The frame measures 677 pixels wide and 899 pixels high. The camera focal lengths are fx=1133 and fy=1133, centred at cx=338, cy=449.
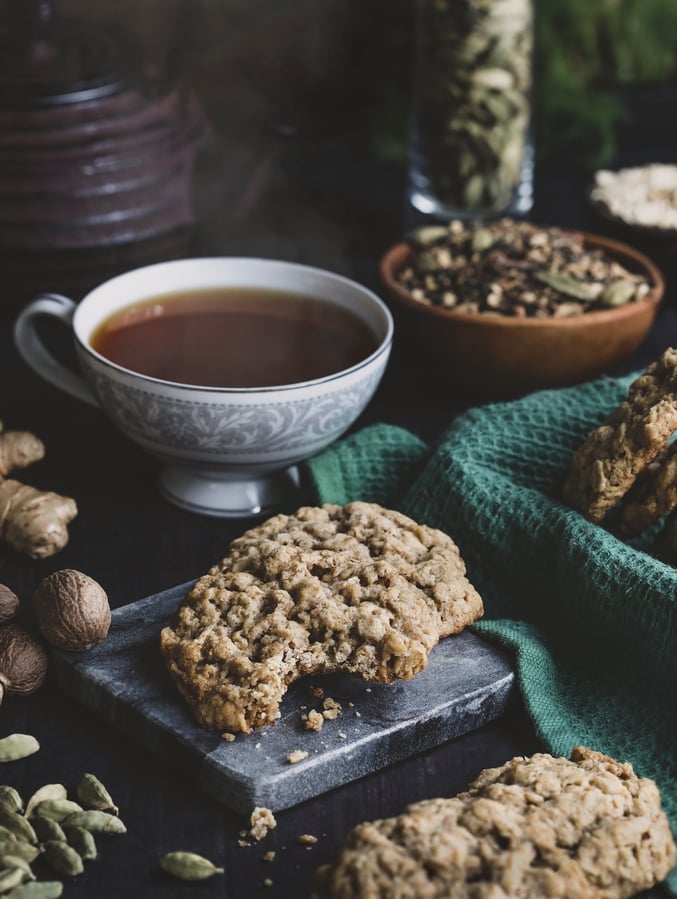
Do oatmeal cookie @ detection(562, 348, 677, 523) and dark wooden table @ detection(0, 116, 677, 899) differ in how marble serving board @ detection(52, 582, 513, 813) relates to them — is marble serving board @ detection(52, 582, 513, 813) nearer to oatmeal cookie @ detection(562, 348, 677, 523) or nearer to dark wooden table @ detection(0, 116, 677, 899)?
dark wooden table @ detection(0, 116, 677, 899)

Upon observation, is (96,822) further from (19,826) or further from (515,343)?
(515,343)

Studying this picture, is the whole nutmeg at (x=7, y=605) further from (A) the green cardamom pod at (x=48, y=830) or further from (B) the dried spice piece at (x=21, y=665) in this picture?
(A) the green cardamom pod at (x=48, y=830)

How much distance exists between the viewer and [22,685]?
4.15 ft

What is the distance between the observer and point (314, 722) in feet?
3.88

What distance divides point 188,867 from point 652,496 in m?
0.70

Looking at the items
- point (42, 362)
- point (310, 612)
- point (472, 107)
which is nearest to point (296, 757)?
point (310, 612)

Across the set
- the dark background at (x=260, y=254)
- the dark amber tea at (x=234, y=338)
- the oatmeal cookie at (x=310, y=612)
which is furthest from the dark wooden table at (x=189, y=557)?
the dark amber tea at (x=234, y=338)

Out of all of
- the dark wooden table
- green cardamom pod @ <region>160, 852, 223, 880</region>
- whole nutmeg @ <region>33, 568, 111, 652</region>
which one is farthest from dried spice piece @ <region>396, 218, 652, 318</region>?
green cardamom pod @ <region>160, 852, 223, 880</region>

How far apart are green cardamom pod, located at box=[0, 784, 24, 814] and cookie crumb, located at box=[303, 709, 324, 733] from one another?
295 millimetres

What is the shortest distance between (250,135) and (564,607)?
1.57 metres

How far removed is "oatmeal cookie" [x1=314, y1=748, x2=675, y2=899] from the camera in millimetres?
964

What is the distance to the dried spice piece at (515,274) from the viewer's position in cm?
185

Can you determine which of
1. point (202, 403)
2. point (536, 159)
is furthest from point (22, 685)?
point (536, 159)

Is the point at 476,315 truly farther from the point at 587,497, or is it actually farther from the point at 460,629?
the point at 460,629
